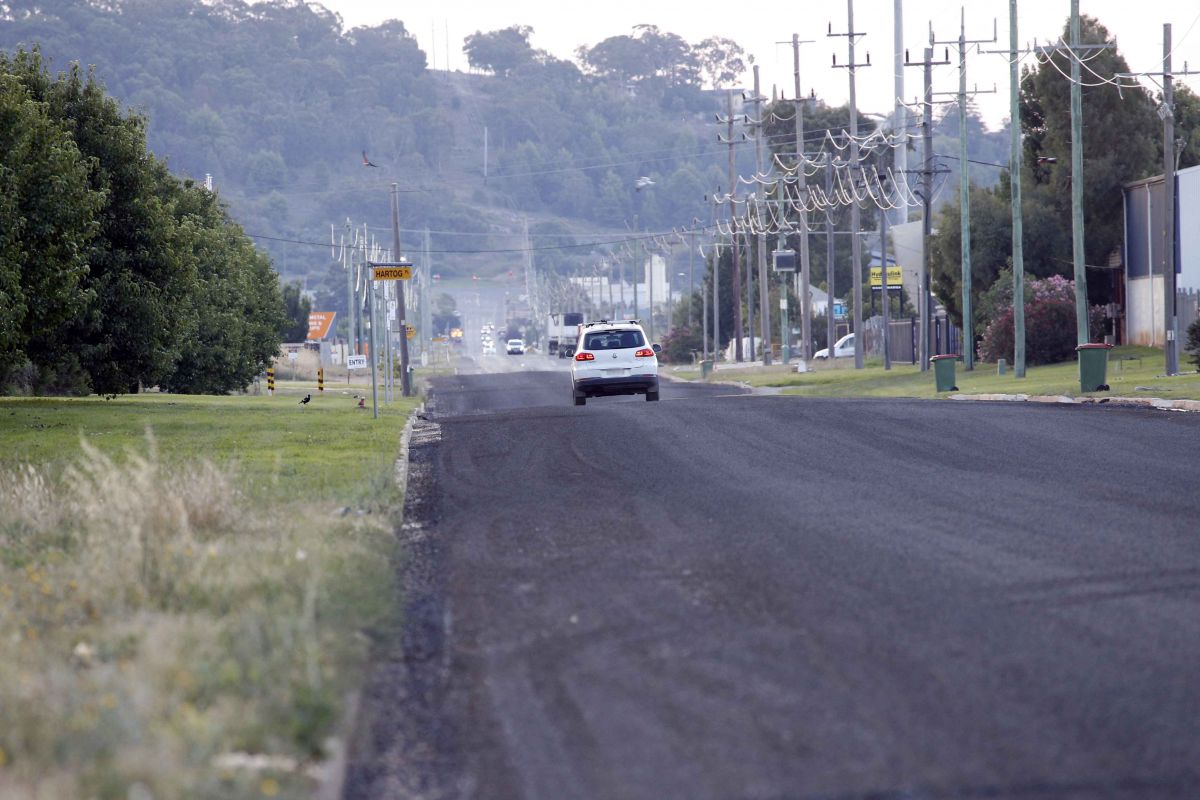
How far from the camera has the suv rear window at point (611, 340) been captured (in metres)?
34.9

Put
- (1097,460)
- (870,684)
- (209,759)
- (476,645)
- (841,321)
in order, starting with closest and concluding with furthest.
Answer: (209,759)
(870,684)
(476,645)
(1097,460)
(841,321)

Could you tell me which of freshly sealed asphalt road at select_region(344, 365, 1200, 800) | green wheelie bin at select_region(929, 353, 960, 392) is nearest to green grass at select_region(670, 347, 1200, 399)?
green wheelie bin at select_region(929, 353, 960, 392)

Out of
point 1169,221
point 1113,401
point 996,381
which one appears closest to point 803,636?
point 1113,401

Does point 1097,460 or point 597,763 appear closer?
point 597,763

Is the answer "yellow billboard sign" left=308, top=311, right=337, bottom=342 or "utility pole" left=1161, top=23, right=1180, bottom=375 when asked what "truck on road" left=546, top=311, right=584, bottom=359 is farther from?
"utility pole" left=1161, top=23, right=1180, bottom=375

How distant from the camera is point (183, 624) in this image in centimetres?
793

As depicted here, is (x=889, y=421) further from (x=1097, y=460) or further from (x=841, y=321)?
(x=841, y=321)

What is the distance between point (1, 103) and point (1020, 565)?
18.8m

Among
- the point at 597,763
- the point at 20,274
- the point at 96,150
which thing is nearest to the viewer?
the point at 597,763

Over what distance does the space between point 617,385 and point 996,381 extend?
43.7 ft

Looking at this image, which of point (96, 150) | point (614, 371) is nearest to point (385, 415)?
point (614, 371)

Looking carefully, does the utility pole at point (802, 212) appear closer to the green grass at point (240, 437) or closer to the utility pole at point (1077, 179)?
the utility pole at point (1077, 179)

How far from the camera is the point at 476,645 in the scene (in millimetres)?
8352

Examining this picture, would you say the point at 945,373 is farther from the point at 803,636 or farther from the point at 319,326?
the point at 319,326
